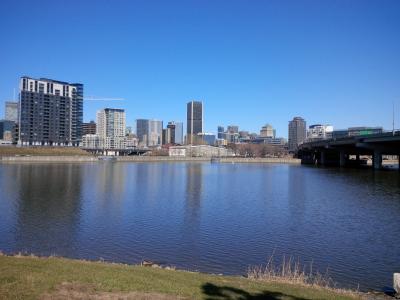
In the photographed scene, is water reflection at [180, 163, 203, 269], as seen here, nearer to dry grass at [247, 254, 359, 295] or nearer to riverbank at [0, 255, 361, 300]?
dry grass at [247, 254, 359, 295]

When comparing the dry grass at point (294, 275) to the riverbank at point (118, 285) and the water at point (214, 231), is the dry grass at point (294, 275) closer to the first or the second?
the water at point (214, 231)

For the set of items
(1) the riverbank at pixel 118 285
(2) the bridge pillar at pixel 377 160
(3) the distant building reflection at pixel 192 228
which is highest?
(2) the bridge pillar at pixel 377 160

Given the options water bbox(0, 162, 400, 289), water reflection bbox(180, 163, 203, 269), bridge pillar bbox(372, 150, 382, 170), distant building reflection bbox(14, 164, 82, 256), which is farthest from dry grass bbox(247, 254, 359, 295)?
bridge pillar bbox(372, 150, 382, 170)

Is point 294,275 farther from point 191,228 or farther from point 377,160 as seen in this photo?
point 377,160

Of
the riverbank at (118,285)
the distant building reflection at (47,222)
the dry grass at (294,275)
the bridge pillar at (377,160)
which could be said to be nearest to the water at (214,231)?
the distant building reflection at (47,222)

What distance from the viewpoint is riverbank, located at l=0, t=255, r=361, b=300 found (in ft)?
41.5

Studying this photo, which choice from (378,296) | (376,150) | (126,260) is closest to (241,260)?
(126,260)

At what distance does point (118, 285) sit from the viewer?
1363cm

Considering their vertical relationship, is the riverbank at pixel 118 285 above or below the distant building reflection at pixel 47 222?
above

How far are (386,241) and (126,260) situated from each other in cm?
1822

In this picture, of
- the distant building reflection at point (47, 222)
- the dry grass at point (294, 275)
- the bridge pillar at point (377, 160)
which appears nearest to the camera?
the dry grass at point (294, 275)

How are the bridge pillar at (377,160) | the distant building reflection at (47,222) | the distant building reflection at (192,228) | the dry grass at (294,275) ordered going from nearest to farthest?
the dry grass at (294,275)
the distant building reflection at (192,228)
the distant building reflection at (47,222)
the bridge pillar at (377,160)

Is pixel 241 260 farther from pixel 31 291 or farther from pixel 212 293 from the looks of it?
pixel 31 291

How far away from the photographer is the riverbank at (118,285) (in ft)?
41.5
